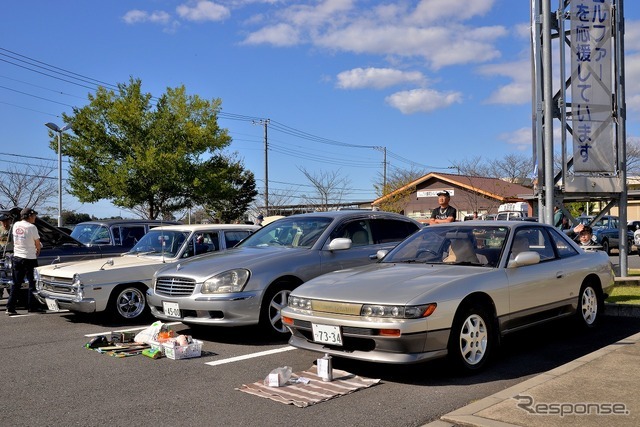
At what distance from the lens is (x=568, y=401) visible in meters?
4.29

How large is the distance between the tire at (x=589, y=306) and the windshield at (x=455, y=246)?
1584mm

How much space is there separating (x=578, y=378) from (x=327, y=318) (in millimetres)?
2079

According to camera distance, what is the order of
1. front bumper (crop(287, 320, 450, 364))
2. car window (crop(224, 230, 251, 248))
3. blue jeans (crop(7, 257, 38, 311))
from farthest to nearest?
1. car window (crop(224, 230, 251, 248))
2. blue jeans (crop(7, 257, 38, 311))
3. front bumper (crop(287, 320, 450, 364))

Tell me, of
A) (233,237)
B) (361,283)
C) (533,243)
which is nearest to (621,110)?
(533,243)

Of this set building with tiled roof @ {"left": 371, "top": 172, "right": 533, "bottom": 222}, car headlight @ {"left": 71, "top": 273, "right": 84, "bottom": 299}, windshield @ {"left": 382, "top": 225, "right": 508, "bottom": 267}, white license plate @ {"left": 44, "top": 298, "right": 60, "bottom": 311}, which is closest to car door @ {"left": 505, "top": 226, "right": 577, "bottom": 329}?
windshield @ {"left": 382, "top": 225, "right": 508, "bottom": 267}

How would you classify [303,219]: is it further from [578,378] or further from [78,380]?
[578,378]

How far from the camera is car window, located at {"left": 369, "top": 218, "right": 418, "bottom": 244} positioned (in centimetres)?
849

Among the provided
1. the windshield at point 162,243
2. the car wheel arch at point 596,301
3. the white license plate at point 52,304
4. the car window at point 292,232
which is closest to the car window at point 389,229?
the car window at point 292,232

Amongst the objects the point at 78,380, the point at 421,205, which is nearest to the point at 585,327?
the point at 78,380

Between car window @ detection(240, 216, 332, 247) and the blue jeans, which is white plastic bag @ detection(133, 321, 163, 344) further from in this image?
the blue jeans

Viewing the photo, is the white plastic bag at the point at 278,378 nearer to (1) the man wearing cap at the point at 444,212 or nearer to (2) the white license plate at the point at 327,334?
(2) the white license plate at the point at 327,334

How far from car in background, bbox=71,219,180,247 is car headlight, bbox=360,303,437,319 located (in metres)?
7.31

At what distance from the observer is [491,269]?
589cm

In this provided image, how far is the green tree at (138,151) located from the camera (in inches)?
997
